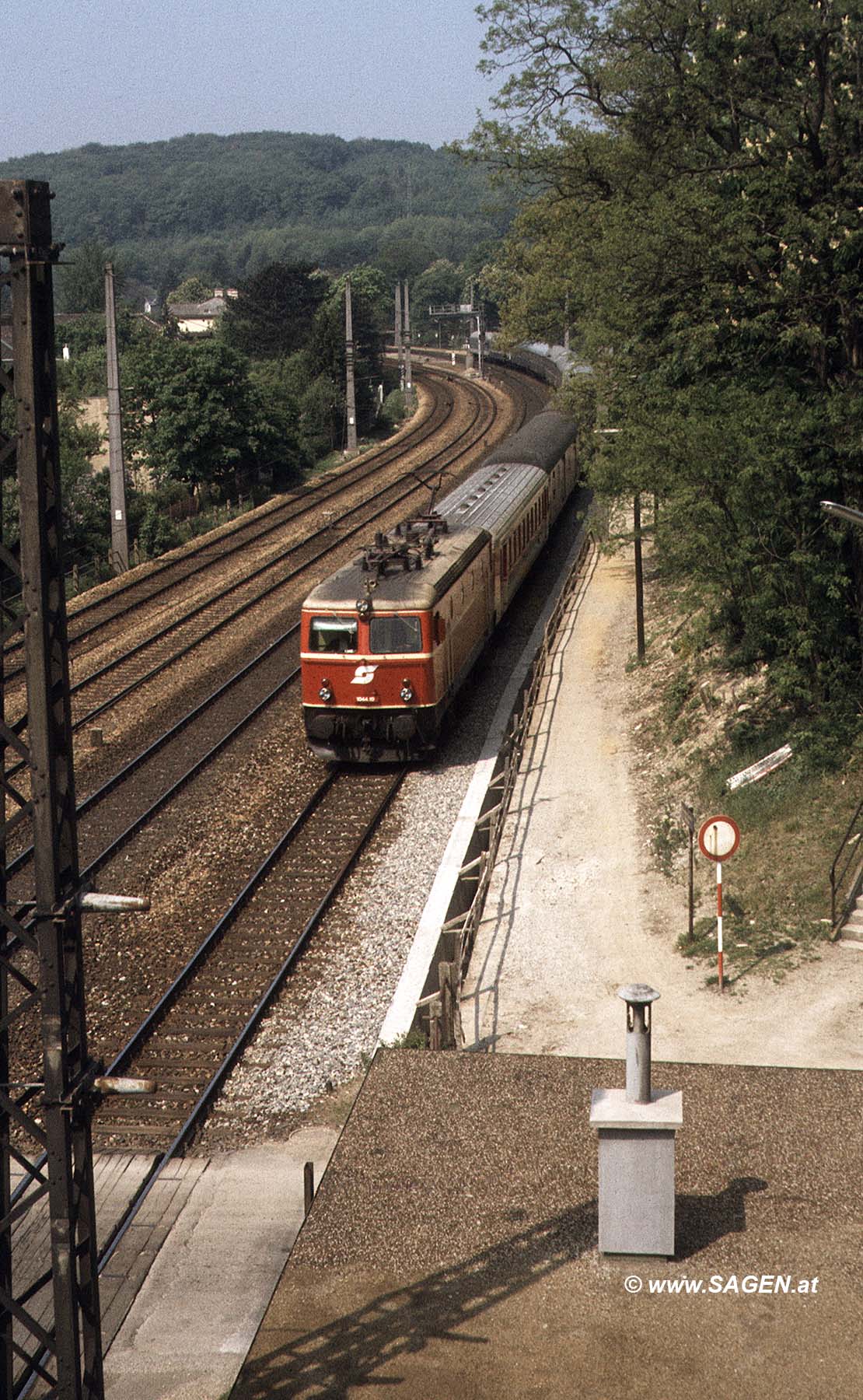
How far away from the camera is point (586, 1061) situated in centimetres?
1380

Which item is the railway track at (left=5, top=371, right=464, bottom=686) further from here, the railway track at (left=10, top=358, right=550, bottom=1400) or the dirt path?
the dirt path

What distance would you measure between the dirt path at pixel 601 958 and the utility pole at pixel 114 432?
1715cm

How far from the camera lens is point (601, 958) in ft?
58.9

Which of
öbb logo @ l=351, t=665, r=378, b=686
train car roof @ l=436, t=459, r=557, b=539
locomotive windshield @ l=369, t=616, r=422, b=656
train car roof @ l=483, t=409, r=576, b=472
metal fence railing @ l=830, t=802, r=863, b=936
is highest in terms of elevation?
train car roof @ l=483, t=409, r=576, b=472

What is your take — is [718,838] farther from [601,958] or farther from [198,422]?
[198,422]

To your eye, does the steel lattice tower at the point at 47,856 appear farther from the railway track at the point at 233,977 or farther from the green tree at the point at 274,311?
the green tree at the point at 274,311

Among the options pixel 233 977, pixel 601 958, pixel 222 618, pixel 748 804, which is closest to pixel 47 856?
pixel 233 977

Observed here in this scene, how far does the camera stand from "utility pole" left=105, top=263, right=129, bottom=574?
3806 centimetres

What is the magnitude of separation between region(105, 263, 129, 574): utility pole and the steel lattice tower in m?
30.5

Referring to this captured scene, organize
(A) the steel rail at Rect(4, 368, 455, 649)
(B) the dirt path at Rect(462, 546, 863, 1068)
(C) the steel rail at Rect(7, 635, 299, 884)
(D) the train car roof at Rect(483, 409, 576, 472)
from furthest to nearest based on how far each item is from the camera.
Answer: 1. (D) the train car roof at Rect(483, 409, 576, 472)
2. (A) the steel rail at Rect(4, 368, 455, 649)
3. (C) the steel rail at Rect(7, 635, 299, 884)
4. (B) the dirt path at Rect(462, 546, 863, 1068)

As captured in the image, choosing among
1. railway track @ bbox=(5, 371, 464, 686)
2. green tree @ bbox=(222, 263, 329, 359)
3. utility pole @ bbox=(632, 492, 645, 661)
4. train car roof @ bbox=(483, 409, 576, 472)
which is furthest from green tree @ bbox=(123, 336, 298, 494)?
green tree @ bbox=(222, 263, 329, 359)

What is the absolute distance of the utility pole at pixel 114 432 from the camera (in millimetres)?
38062

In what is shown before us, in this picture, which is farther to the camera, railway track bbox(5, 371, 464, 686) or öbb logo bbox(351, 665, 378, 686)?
A: railway track bbox(5, 371, 464, 686)

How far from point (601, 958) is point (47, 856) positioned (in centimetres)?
1085
